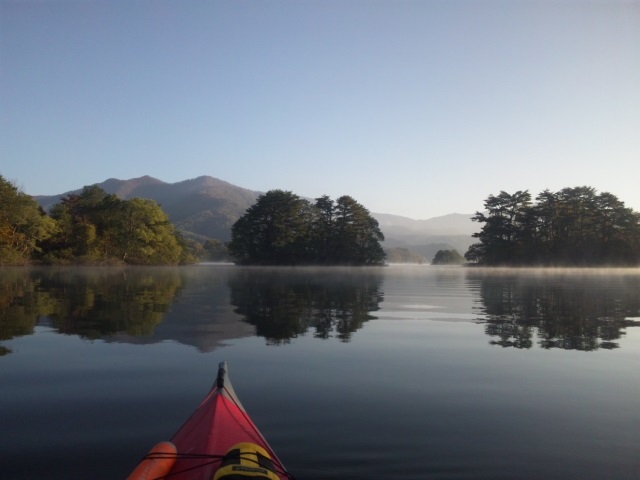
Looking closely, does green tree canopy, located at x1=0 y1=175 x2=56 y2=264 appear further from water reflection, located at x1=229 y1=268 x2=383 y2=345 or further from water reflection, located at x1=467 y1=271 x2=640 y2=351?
water reflection, located at x1=467 y1=271 x2=640 y2=351

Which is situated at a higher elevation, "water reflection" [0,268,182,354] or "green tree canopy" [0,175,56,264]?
"green tree canopy" [0,175,56,264]

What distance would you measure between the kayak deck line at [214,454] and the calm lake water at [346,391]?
612mm

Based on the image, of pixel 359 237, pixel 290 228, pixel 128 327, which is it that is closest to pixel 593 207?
pixel 359 237

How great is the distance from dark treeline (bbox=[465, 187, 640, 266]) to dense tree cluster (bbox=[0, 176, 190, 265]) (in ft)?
152

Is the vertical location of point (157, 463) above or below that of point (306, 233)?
below

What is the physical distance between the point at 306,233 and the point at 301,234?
93 cm

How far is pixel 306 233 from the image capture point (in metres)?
71.8

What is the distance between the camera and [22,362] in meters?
7.44

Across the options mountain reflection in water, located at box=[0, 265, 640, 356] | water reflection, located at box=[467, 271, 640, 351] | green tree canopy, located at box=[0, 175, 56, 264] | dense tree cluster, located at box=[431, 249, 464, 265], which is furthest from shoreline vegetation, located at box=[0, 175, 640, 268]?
water reflection, located at box=[467, 271, 640, 351]

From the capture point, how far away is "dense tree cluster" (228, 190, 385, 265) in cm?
7131

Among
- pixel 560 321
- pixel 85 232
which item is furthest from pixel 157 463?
pixel 85 232

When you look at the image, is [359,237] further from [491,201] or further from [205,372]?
[205,372]

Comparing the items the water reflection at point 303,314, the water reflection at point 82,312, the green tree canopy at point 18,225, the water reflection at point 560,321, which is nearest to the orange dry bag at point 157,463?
the water reflection at point 303,314

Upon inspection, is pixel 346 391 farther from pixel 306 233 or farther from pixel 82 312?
pixel 306 233
